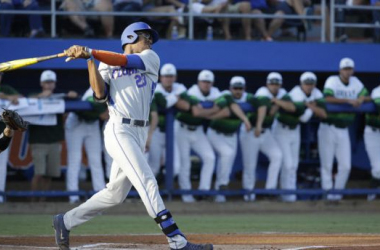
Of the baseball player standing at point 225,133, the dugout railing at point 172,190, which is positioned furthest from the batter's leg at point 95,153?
the baseball player standing at point 225,133

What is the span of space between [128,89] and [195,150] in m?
5.86

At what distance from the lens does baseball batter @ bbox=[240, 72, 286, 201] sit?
505 inches

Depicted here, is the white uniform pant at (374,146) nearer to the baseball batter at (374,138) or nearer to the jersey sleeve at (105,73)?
the baseball batter at (374,138)

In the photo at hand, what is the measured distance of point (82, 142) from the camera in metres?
12.5

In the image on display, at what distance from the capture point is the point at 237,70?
1467cm

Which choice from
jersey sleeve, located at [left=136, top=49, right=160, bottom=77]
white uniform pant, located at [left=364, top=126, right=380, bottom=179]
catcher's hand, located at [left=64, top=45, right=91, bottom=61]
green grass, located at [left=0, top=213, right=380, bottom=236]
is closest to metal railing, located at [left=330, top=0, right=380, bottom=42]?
white uniform pant, located at [left=364, top=126, right=380, bottom=179]

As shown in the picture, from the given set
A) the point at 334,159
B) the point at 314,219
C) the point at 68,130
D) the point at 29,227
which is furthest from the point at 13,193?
the point at 334,159

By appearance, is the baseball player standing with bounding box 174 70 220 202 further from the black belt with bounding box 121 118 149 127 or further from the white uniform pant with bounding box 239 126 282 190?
the black belt with bounding box 121 118 149 127

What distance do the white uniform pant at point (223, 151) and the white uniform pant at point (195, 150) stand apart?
12 centimetres

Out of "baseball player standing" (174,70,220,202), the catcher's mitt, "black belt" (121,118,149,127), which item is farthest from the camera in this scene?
"baseball player standing" (174,70,220,202)

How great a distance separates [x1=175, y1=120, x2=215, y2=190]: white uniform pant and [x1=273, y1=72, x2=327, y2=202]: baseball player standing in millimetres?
1047

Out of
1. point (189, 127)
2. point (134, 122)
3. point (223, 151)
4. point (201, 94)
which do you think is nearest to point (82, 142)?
point (189, 127)

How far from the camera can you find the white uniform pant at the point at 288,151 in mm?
13070

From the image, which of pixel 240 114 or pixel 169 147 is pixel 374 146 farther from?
pixel 169 147
